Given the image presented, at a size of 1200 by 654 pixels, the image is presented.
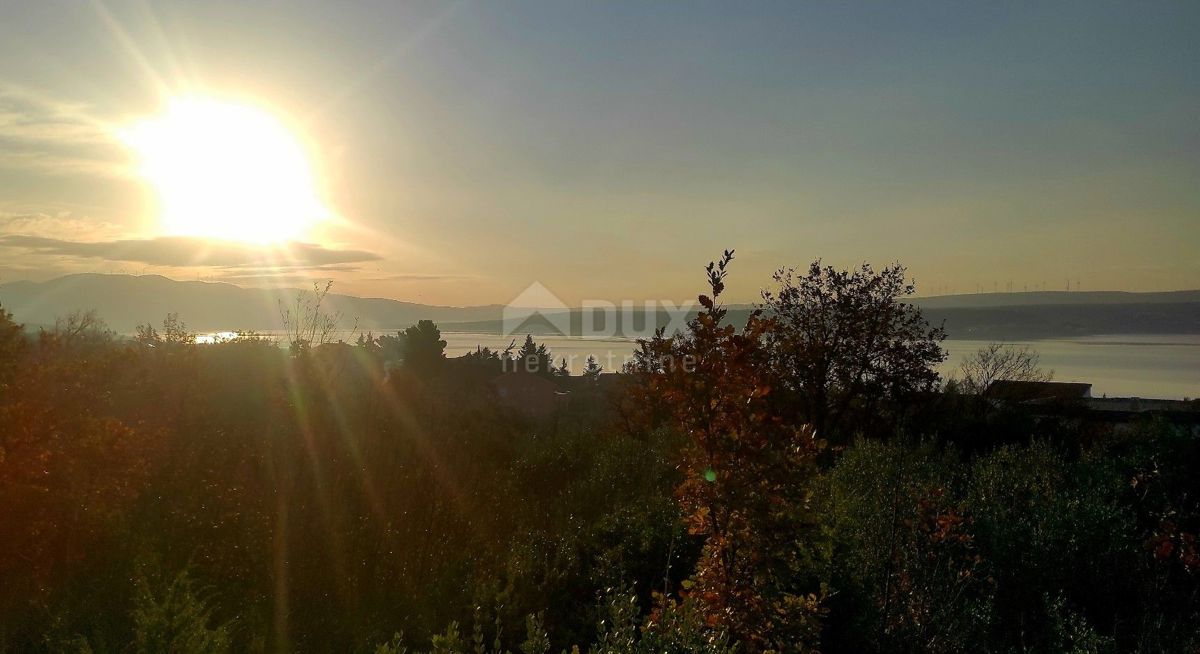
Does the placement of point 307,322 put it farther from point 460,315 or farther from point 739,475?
point 460,315

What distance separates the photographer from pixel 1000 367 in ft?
77.8

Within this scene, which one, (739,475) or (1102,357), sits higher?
(739,475)

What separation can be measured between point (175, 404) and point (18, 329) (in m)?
3.34

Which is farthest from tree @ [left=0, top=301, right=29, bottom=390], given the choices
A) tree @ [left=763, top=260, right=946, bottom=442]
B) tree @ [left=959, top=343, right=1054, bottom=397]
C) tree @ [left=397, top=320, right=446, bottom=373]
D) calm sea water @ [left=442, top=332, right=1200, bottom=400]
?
tree @ [left=397, top=320, right=446, bottom=373]

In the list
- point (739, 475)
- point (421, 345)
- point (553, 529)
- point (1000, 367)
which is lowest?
point (553, 529)

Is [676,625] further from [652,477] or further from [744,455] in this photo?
[652,477]

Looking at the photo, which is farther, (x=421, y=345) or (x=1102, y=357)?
(x=1102, y=357)

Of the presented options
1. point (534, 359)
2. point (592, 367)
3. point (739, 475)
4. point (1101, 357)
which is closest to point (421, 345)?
point (592, 367)

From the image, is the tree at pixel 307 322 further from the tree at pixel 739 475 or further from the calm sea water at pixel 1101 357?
the calm sea water at pixel 1101 357

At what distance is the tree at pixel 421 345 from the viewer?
103ft

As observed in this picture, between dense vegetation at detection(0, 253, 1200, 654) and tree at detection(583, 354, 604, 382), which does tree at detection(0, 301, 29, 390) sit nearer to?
dense vegetation at detection(0, 253, 1200, 654)

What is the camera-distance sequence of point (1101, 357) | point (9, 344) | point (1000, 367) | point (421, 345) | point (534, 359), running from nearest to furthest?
1. point (9, 344)
2. point (1000, 367)
3. point (421, 345)
4. point (534, 359)
5. point (1101, 357)

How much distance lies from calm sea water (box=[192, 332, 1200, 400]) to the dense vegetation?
45.1 feet

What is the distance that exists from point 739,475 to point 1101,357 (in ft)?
231
